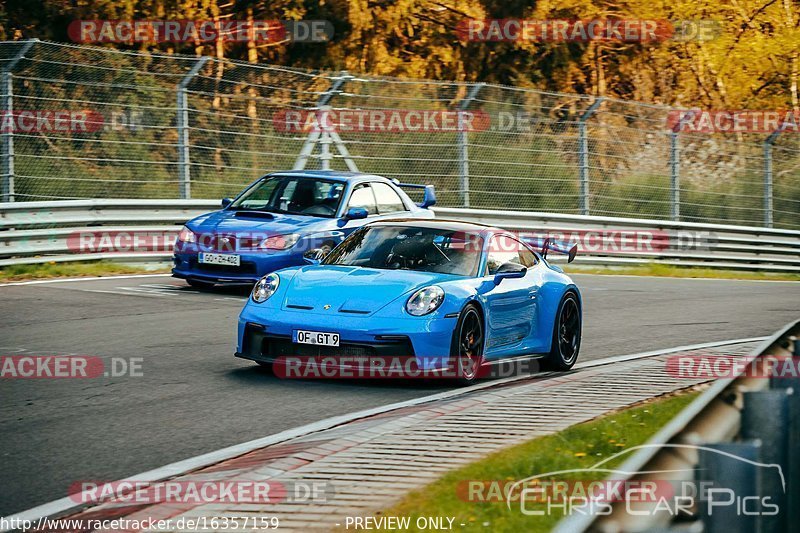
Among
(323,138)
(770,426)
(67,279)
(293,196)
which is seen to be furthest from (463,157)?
(770,426)

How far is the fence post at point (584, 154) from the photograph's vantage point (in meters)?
23.8

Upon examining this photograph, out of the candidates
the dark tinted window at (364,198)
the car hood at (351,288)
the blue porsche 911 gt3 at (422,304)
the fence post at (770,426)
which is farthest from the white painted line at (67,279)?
→ the fence post at (770,426)

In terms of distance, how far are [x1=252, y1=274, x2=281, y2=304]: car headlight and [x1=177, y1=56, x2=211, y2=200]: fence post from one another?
9.56 m

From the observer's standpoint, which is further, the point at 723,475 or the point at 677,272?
the point at 677,272

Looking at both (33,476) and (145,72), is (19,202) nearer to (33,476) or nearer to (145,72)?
(145,72)

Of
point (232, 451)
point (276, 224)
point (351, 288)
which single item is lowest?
point (232, 451)

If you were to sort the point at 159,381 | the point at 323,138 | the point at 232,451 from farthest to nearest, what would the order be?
the point at 323,138, the point at 159,381, the point at 232,451

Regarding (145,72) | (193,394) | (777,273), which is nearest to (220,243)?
(145,72)

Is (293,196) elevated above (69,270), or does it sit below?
above

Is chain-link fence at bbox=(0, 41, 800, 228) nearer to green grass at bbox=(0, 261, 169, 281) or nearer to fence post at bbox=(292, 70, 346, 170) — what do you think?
fence post at bbox=(292, 70, 346, 170)

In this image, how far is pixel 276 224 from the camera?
1489 cm

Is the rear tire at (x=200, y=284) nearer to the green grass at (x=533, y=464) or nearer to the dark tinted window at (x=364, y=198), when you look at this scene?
the dark tinted window at (x=364, y=198)

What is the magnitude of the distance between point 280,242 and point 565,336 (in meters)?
4.66

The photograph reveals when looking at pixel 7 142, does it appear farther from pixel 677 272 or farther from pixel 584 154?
pixel 677 272
